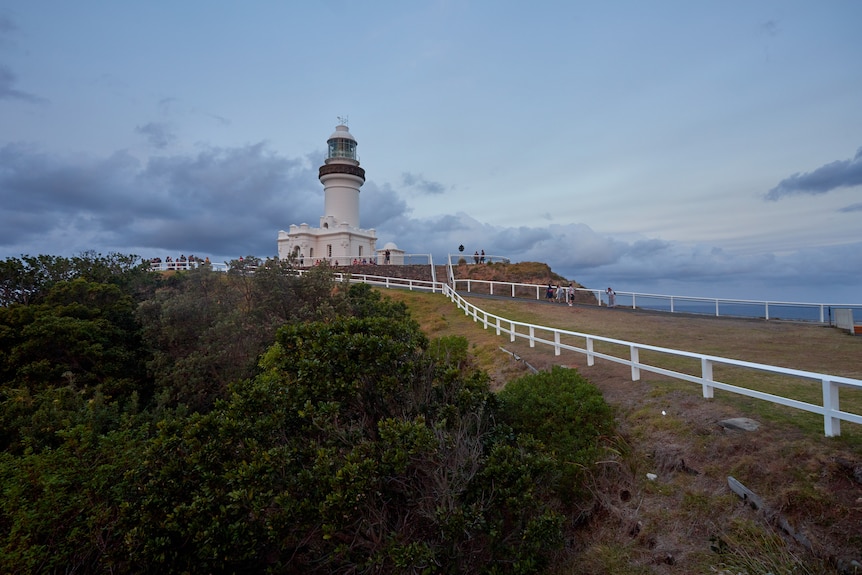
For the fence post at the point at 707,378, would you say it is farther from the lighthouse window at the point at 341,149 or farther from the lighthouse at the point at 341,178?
the lighthouse window at the point at 341,149

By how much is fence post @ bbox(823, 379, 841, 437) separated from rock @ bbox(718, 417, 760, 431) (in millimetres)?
683

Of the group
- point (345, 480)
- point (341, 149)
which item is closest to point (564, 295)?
point (345, 480)

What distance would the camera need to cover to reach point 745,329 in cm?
1441

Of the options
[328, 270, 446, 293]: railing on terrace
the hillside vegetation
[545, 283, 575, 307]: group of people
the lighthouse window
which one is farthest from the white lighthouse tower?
the hillside vegetation

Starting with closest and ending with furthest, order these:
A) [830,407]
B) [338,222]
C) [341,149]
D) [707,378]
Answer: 1. [830,407]
2. [707,378]
3. [338,222]
4. [341,149]

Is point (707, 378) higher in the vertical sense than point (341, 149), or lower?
lower

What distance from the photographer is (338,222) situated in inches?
1651

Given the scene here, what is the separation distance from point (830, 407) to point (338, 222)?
39905 mm

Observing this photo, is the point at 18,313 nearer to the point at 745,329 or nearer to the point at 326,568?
the point at 326,568

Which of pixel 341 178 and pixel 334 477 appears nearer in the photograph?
pixel 334 477

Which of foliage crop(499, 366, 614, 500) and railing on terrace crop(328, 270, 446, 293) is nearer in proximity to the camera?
foliage crop(499, 366, 614, 500)

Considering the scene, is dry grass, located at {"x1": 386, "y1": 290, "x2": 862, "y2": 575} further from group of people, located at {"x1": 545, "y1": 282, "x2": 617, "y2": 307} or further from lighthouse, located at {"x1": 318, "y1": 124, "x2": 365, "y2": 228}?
lighthouse, located at {"x1": 318, "y1": 124, "x2": 365, "y2": 228}

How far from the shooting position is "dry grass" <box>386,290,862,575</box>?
3857 mm

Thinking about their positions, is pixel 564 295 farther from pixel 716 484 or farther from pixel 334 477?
pixel 334 477
